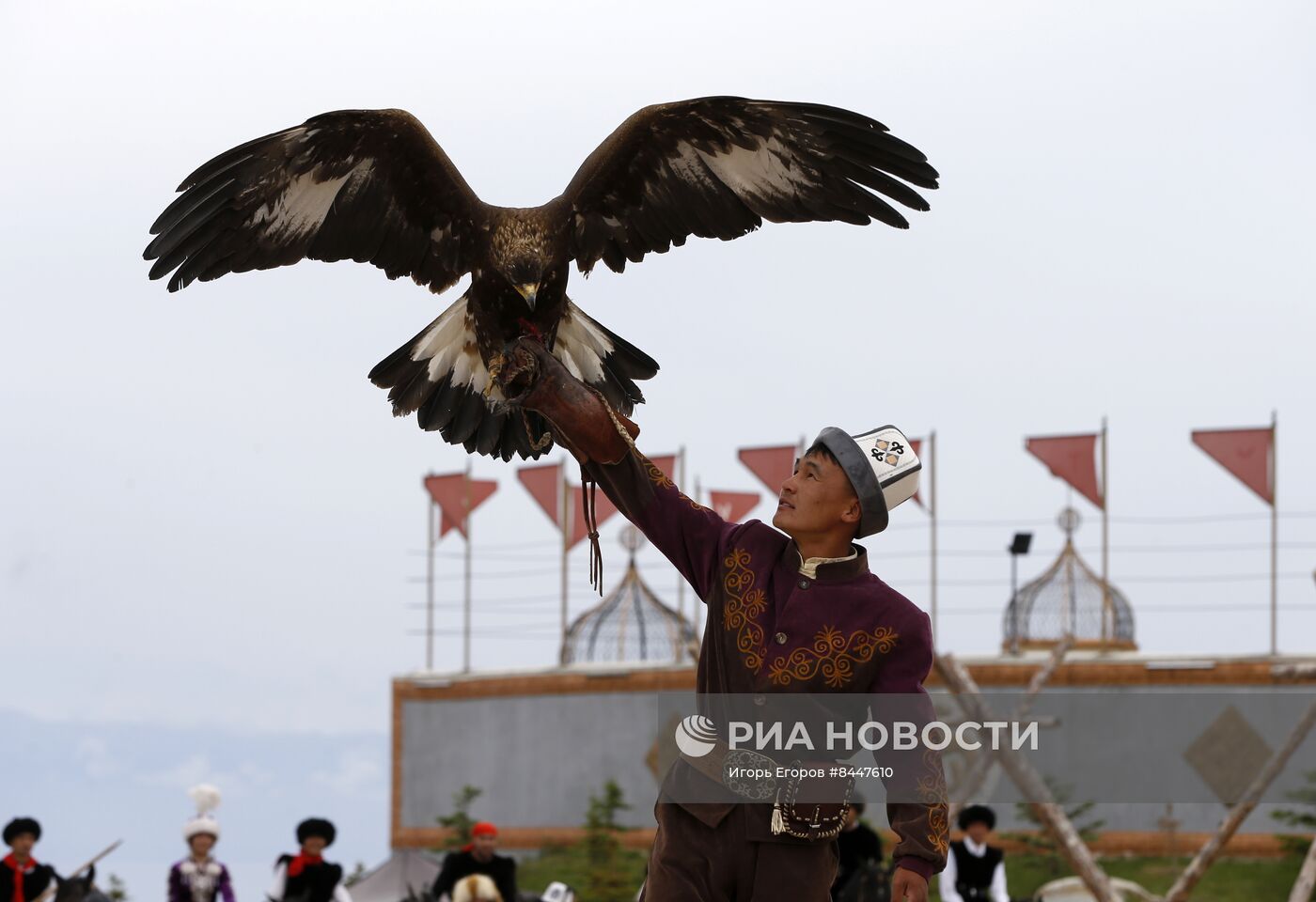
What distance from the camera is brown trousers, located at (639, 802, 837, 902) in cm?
359

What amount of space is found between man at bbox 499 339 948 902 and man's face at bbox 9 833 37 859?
23.5 ft

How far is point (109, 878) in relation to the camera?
50.2 feet

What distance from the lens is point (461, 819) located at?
20125mm

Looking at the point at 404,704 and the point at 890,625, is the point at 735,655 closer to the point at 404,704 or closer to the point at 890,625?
the point at 890,625

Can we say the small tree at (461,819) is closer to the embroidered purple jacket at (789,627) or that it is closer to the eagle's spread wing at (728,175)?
the eagle's spread wing at (728,175)

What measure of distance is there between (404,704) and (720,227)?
18.1 m

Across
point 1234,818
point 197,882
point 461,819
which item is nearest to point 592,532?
point 197,882

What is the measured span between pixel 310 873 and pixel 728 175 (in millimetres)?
6509

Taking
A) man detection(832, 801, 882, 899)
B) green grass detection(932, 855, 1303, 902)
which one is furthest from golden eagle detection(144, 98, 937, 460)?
green grass detection(932, 855, 1303, 902)

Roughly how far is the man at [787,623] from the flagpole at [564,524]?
17.7 meters

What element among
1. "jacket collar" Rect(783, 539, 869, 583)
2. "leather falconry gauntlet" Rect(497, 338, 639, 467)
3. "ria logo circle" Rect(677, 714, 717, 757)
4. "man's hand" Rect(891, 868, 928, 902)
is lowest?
"man's hand" Rect(891, 868, 928, 902)

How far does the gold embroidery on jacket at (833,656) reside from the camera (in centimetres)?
363

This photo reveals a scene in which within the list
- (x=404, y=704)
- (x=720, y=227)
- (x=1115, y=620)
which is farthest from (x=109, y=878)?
(x=720, y=227)

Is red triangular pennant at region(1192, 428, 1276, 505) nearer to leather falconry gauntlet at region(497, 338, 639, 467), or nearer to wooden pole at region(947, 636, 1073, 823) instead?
wooden pole at region(947, 636, 1073, 823)
